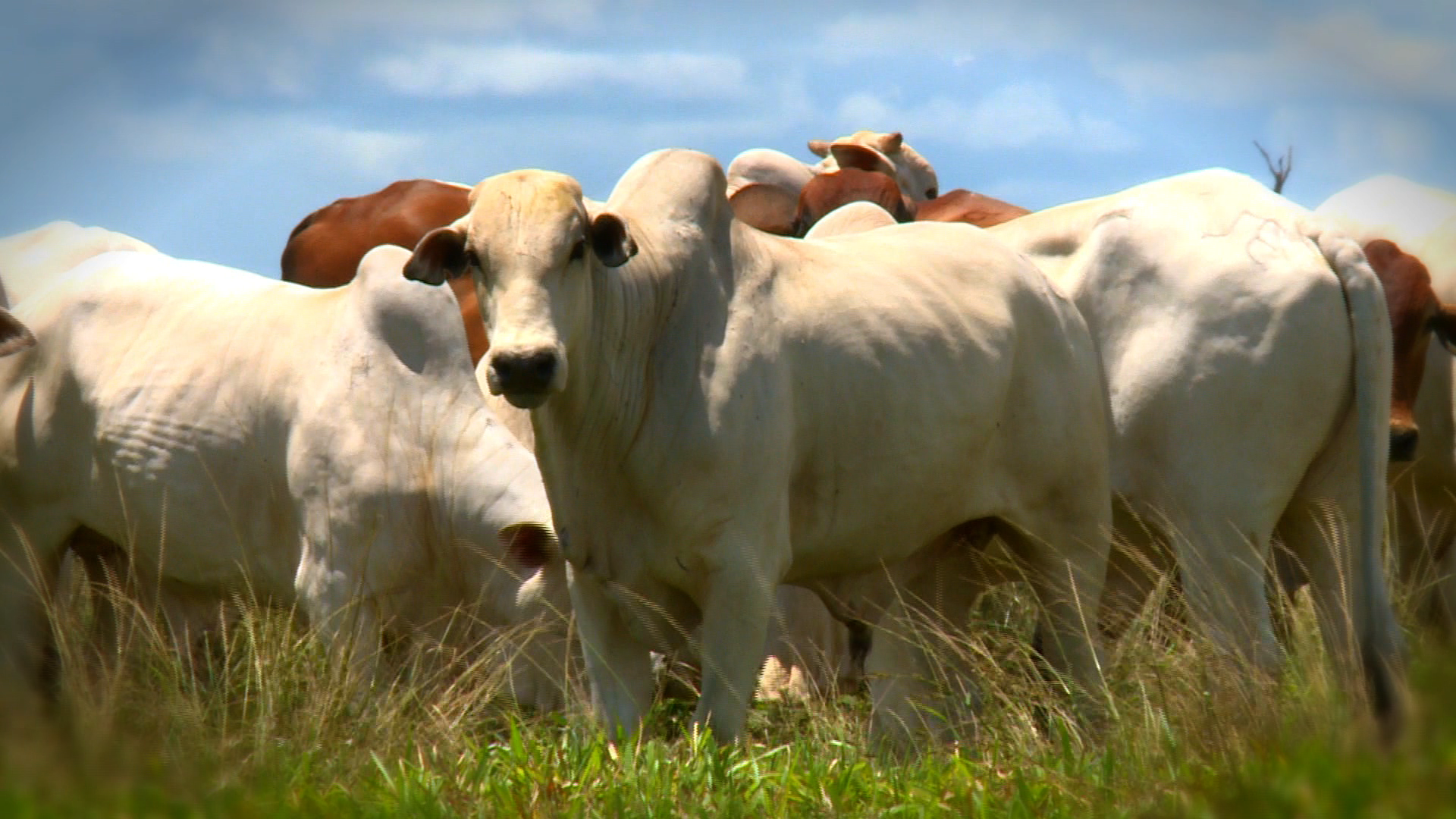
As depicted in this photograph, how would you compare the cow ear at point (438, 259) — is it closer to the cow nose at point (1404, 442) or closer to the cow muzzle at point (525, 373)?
the cow muzzle at point (525, 373)

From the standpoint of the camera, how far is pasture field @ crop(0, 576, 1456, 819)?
12.4 ft

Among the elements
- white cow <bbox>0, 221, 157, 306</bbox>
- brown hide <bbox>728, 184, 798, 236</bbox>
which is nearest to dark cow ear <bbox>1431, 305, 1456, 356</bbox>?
brown hide <bbox>728, 184, 798, 236</bbox>

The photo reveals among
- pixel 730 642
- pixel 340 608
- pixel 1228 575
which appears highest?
pixel 730 642

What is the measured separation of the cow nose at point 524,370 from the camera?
4.72 metres

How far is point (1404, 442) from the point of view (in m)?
7.11

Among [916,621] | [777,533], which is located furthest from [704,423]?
[916,621]

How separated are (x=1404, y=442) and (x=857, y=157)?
25.9 ft

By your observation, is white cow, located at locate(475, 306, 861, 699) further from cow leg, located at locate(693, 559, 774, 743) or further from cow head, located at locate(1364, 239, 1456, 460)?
cow head, located at locate(1364, 239, 1456, 460)

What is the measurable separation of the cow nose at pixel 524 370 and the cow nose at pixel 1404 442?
12.6 ft

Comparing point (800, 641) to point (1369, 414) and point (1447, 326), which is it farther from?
point (1447, 326)

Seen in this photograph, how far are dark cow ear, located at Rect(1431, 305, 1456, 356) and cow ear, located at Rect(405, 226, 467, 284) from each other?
410 centimetres

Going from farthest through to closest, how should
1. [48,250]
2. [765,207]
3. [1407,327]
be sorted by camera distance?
[765,207] < [48,250] < [1407,327]

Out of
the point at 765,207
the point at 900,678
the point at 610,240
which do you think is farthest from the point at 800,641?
the point at 765,207

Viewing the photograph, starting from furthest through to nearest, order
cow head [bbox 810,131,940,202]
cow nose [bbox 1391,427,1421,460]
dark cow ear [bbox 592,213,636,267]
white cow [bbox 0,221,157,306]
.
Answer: cow head [bbox 810,131,940,202] → white cow [bbox 0,221,157,306] → cow nose [bbox 1391,427,1421,460] → dark cow ear [bbox 592,213,636,267]
